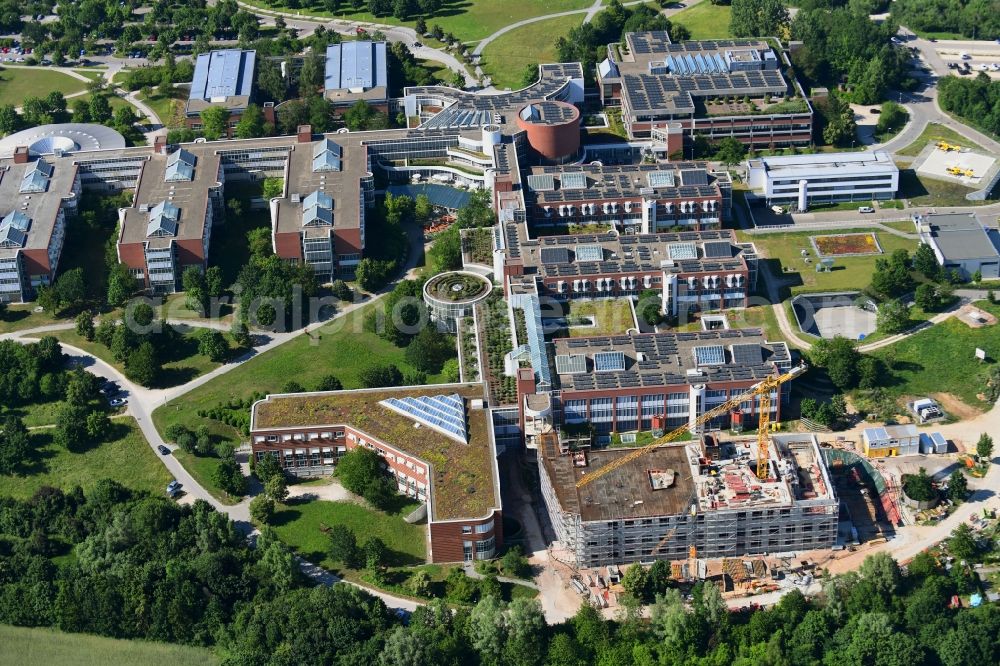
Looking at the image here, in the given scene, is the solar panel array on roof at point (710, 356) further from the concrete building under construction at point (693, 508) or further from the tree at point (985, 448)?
the tree at point (985, 448)

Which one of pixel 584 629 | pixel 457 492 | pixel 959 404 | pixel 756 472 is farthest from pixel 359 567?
pixel 959 404

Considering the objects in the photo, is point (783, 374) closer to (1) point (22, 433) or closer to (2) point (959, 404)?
(2) point (959, 404)

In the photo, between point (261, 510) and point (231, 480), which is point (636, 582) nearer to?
point (261, 510)

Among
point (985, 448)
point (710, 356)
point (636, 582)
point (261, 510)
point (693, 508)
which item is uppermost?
point (710, 356)


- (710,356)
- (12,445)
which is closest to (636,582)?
(710,356)

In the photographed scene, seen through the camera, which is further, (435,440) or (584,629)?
(435,440)
